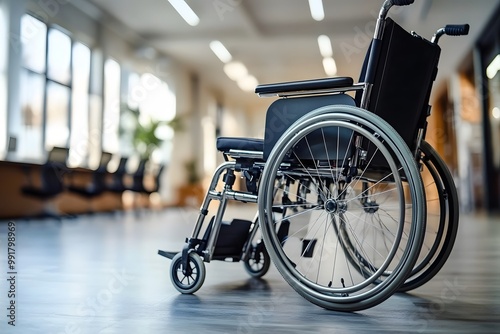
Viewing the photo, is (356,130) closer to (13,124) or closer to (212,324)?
(212,324)

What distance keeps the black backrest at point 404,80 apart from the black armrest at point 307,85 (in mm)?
100

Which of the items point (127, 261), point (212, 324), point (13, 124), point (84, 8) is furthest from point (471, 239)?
point (84, 8)

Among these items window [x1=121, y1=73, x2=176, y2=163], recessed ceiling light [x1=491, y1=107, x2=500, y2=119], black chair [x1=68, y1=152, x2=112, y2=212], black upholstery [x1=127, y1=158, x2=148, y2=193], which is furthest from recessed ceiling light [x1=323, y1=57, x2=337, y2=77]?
black chair [x1=68, y1=152, x2=112, y2=212]

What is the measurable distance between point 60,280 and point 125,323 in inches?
31.4

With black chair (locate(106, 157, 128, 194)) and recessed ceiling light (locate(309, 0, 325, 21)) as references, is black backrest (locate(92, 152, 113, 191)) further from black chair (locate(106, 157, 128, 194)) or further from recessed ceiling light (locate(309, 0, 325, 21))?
recessed ceiling light (locate(309, 0, 325, 21))

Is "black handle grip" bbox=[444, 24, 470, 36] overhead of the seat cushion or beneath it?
overhead

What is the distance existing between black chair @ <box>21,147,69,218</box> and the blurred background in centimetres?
2

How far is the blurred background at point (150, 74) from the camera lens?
685 cm

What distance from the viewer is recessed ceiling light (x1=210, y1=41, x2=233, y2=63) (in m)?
10.2

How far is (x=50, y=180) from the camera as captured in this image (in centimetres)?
636

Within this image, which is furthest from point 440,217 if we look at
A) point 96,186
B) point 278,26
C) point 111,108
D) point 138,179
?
point 111,108

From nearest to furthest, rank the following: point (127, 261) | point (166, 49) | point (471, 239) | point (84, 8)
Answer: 1. point (127, 261)
2. point (471, 239)
3. point (84, 8)
4. point (166, 49)

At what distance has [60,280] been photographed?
6.34 ft

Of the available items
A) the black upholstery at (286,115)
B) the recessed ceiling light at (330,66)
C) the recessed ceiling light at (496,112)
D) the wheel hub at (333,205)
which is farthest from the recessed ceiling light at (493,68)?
the wheel hub at (333,205)
